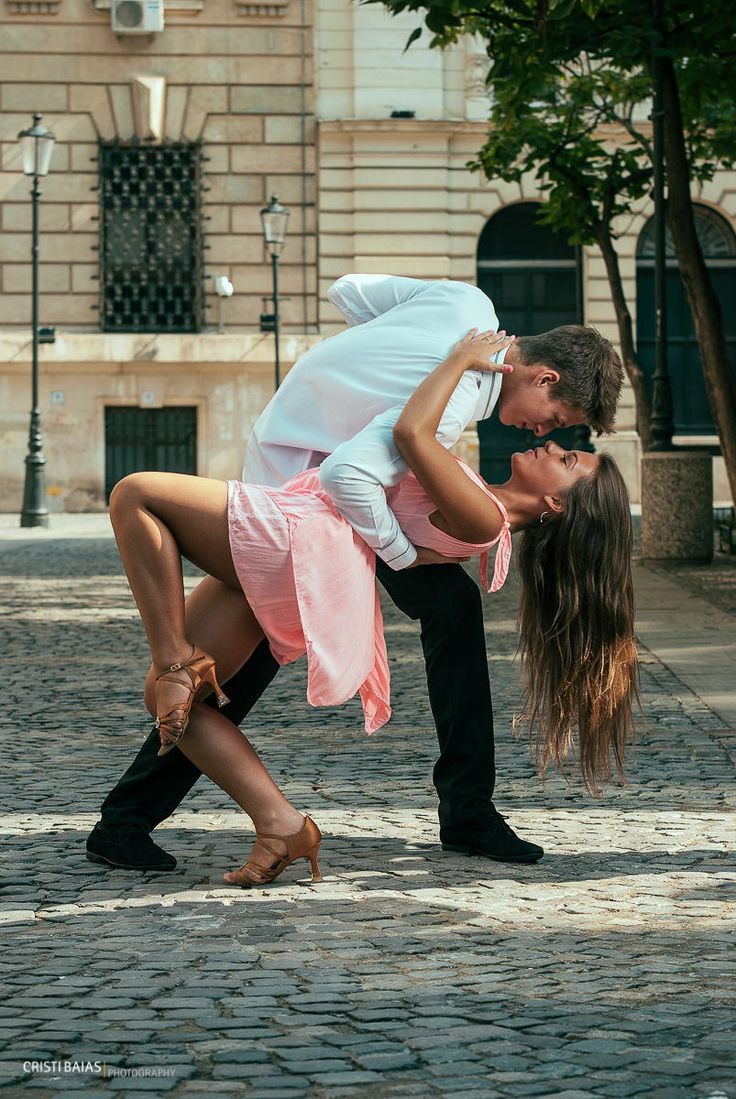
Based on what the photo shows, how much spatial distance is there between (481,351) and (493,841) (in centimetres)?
136

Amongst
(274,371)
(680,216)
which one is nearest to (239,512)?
(680,216)

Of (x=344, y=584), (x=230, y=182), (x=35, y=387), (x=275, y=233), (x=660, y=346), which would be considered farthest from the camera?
(x=230, y=182)

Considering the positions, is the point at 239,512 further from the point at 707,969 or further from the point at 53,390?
the point at 53,390

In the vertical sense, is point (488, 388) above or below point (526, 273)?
below

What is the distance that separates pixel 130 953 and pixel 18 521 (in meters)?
24.1

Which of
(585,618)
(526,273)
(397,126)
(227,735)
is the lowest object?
(227,735)

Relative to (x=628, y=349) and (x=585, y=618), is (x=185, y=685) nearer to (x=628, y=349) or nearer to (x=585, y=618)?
(x=585, y=618)

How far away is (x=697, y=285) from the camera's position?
15.8m

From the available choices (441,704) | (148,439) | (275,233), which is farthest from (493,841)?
(148,439)

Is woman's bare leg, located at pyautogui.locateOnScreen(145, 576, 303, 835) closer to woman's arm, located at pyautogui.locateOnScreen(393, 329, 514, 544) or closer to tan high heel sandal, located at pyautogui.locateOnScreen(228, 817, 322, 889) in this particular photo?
tan high heel sandal, located at pyautogui.locateOnScreen(228, 817, 322, 889)

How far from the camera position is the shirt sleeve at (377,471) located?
4574 millimetres

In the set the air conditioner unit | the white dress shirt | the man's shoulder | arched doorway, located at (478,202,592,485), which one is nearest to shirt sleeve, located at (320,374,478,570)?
the white dress shirt

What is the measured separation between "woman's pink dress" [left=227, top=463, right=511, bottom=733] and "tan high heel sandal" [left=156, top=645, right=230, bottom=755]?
0.18m

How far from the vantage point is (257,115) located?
101 ft
